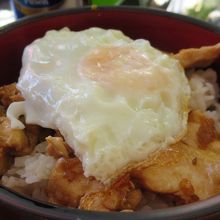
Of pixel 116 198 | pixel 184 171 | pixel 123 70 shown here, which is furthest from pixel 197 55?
pixel 116 198

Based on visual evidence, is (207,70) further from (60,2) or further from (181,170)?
(60,2)

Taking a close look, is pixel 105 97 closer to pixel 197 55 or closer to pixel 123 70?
pixel 123 70

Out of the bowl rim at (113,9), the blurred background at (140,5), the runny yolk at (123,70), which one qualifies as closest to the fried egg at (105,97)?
the runny yolk at (123,70)

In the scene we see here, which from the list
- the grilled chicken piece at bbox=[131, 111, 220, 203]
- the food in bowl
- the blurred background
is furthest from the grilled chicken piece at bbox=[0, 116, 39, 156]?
the blurred background

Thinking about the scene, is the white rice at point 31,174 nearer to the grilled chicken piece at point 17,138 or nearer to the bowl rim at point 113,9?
the grilled chicken piece at point 17,138

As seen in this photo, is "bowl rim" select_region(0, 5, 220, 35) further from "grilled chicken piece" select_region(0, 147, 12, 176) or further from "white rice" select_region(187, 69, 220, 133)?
"grilled chicken piece" select_region(0, 147, 12, 176)

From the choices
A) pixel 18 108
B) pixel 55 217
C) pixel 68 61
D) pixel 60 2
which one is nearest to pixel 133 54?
pixel 68 61
